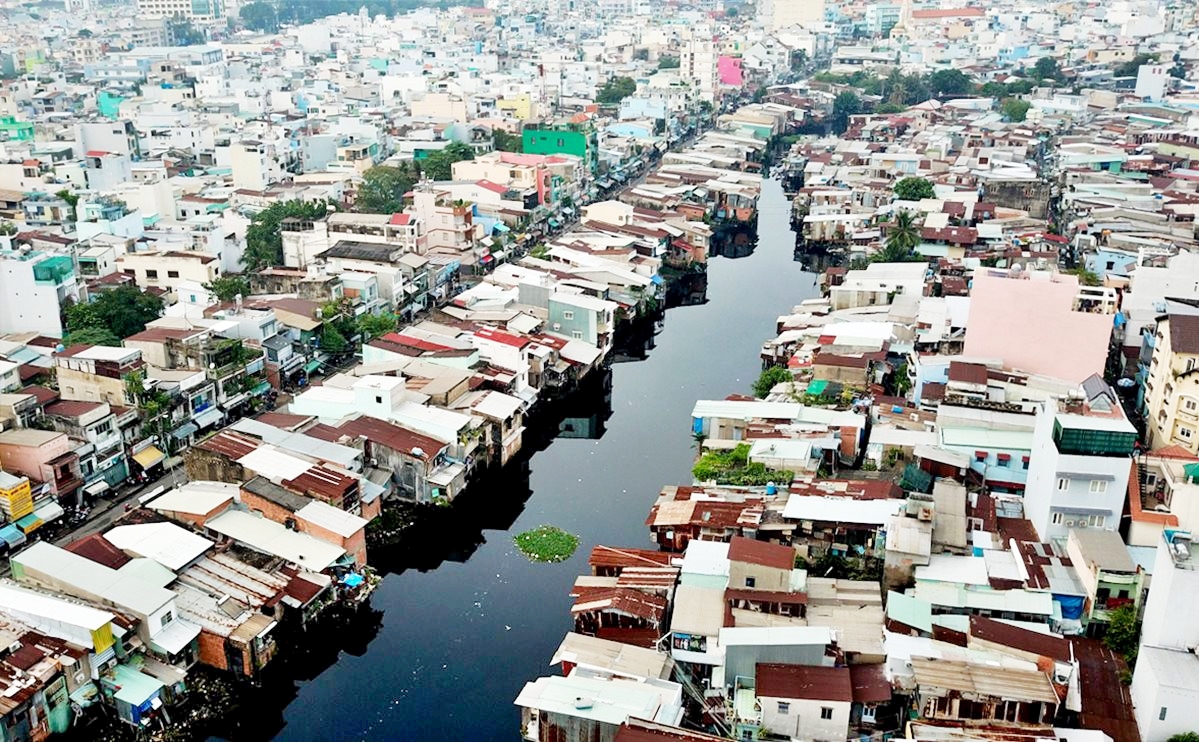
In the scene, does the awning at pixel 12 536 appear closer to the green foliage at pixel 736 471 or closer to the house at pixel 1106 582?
the green foliage at pixel 736 471

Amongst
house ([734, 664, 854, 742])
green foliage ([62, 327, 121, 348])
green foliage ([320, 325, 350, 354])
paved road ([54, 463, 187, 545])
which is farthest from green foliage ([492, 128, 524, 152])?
house ([734, 664, 854, 742])

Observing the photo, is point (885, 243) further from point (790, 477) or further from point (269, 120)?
point (269, 120)

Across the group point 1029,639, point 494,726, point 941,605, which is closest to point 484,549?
point 494,726

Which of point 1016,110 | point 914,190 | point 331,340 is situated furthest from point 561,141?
point 1016,110

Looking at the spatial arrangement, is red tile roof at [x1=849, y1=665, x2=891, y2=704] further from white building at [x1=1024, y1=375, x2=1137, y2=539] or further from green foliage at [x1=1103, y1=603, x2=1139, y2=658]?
white building at [x1=1024, y1=375, x2=1137, y2=539]

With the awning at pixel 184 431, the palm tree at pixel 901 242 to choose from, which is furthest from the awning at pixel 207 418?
the palm tree at pixel 901 242
